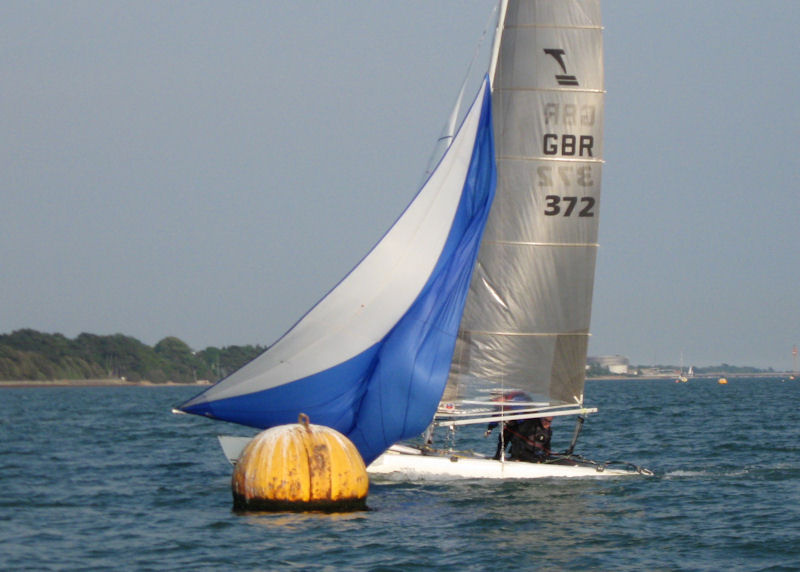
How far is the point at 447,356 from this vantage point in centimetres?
1923

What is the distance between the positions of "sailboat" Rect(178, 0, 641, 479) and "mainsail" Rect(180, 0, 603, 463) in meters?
0.02

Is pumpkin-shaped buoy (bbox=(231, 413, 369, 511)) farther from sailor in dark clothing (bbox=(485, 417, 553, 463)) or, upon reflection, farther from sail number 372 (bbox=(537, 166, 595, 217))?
sail number 372 (bbox=(537, 166, 595, 217))

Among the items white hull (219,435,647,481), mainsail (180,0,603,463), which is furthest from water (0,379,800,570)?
mainsail (180,0,603,463)

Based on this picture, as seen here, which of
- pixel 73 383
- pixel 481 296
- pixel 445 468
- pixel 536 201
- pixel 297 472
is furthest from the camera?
pixel 73 383

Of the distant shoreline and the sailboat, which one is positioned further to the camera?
the distant shoreline

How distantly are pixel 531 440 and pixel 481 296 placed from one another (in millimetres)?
2511

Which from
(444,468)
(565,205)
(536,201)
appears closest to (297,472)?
(444,468)

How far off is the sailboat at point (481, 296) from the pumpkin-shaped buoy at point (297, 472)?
276cm

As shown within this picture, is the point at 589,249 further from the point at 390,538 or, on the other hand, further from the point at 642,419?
the point at 642,419

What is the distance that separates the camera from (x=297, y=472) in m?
15.1

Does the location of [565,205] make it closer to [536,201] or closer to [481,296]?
[536,201]

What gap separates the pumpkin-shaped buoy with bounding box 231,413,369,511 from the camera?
593 inches

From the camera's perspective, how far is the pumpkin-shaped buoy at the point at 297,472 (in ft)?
49.4

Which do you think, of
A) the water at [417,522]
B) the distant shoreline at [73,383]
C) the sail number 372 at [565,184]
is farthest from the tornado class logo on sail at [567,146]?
the distant shoreline at [73,383]
